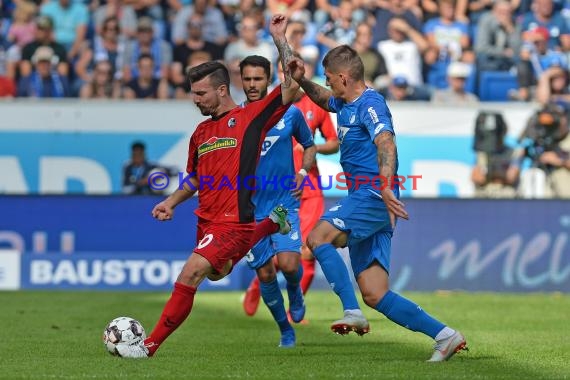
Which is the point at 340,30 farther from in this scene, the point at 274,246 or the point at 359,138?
the point at 359,138

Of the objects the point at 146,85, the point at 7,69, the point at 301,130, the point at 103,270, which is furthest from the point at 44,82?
the point at 301,130

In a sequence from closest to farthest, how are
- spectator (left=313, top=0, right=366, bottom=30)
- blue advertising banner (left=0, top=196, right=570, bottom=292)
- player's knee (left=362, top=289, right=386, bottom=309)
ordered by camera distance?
player's knee (left=362, top=289, right=386, bottom=309) → blue advertising banner (left=0, top=196, right=570, bottom=292) → spectator (left=313, top=0, right=366, bottom=30)

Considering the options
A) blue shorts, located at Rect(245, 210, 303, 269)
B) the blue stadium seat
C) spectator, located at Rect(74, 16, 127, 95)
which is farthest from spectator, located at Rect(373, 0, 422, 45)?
blue shorts, located at Rect(245, 210, 303, 269)

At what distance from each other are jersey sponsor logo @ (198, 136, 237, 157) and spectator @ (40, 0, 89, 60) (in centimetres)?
1189

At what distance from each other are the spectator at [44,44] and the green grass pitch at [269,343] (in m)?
4.77

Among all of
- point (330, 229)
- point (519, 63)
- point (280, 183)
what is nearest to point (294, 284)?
point (280, 183)

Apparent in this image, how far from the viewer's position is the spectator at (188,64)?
62.7 feet

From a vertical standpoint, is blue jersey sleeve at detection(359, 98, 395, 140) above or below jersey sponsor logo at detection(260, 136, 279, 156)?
above

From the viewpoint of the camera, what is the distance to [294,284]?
10.7m

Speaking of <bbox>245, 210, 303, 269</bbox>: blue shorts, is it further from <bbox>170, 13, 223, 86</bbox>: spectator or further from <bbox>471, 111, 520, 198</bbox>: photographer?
<bbox>170, 13, 223, 86</bbox>: spectator

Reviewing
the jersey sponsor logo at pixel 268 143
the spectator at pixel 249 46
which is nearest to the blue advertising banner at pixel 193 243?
the spectator at pixel 249 46

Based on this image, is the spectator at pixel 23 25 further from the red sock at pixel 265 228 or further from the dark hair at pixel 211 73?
the dark hair at pixel 211 73

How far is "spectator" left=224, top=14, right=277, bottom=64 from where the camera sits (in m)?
19.4

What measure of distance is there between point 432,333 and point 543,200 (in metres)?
9.36
